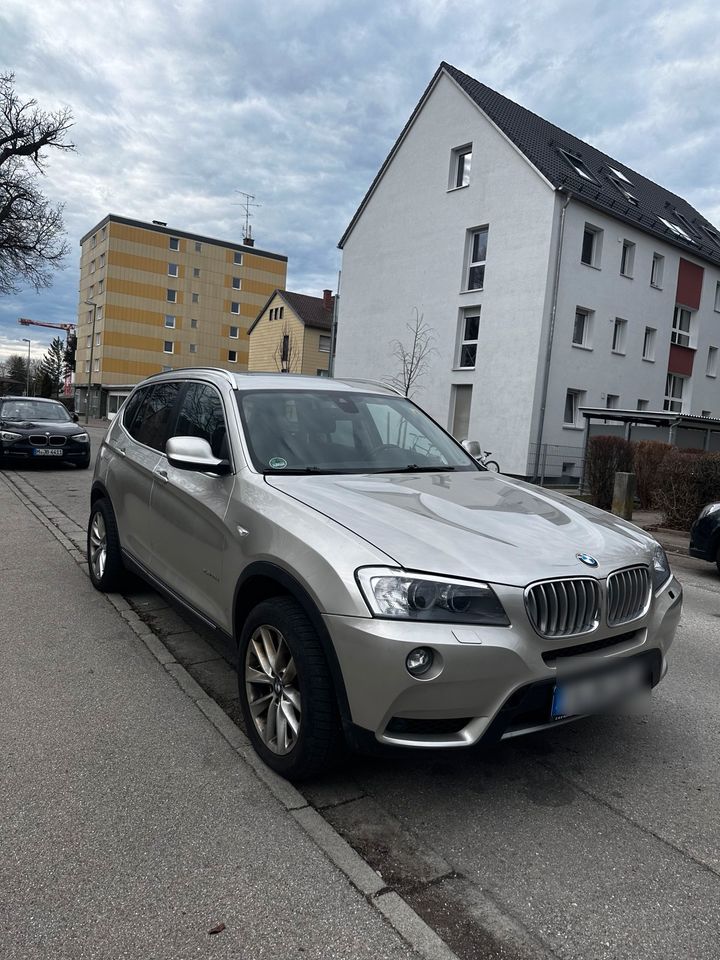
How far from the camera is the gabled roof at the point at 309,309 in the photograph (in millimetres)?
49531

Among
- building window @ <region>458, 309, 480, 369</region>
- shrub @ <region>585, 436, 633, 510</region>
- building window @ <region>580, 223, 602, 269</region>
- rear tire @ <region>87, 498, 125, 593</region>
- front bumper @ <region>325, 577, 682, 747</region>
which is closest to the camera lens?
front bumper @ <region>325, 577, 682, 747</region>

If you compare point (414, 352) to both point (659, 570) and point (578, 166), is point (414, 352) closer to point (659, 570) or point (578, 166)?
point (578, 166)

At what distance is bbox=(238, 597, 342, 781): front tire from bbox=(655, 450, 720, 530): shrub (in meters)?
10.2

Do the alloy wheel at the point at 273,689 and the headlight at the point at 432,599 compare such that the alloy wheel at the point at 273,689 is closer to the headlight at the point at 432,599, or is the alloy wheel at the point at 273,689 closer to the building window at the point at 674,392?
the headlight at the point at 432,599

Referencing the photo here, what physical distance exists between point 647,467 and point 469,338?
12270mm

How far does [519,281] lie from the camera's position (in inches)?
931

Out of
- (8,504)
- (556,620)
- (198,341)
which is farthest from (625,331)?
(198,341)

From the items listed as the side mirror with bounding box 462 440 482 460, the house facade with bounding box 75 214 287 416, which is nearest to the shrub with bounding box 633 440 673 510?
the side mirror with bounding box 462 440 482 460

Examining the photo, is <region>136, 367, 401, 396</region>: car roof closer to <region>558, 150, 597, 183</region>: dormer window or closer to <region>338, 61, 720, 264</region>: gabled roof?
<region>338, 61, 720, 264</region>: gabled roof

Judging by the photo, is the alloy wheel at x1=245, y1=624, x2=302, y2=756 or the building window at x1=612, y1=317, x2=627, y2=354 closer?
the alloy wheel at x1=245, y1=624, x2=302, y2=756

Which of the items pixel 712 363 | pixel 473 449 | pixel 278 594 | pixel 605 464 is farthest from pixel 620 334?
pixel 278 594

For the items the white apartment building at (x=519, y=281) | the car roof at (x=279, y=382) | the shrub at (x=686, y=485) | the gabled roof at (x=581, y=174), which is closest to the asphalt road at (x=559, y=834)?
the car roof at (x=279, y=382)

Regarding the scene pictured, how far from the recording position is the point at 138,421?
537 centimetres

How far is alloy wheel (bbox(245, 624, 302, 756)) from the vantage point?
2.91 m
